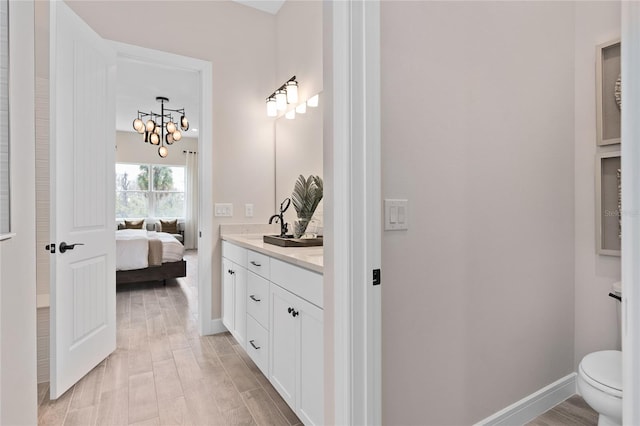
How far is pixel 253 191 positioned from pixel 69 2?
1893 mm

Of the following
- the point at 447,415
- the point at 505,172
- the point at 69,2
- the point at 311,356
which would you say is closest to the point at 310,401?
the point at 311,356

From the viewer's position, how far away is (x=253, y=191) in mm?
3188

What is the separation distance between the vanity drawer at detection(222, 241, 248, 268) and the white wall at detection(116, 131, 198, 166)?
6.23m

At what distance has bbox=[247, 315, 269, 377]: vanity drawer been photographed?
6.38 ft

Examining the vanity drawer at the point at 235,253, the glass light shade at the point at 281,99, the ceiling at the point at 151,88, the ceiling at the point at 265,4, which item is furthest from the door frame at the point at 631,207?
the ceiling at the point at 151,88

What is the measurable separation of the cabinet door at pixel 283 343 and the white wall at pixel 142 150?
7387 millimetres

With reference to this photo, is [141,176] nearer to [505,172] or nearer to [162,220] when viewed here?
[162,220]

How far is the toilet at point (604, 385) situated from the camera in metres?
1.26

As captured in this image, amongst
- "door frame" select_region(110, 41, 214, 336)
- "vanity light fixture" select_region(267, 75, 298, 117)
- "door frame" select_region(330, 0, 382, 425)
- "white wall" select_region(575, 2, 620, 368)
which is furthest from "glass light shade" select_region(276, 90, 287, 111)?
"white wall" select_region(575, 2, 620, 368)

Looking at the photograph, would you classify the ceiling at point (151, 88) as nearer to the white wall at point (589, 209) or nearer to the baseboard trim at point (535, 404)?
the white wall at point (589, 209)

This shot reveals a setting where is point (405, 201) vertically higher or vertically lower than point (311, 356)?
higher

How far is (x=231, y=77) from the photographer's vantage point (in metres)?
3.07

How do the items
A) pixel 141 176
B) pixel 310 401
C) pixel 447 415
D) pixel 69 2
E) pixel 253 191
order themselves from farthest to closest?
pixel 141 176 < pixel 253 191 < pixel 69 2 < pixel 310 401 < pixel 447 415

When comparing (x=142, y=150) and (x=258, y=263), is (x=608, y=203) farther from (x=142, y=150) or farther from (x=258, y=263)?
(x=142, y=150)
